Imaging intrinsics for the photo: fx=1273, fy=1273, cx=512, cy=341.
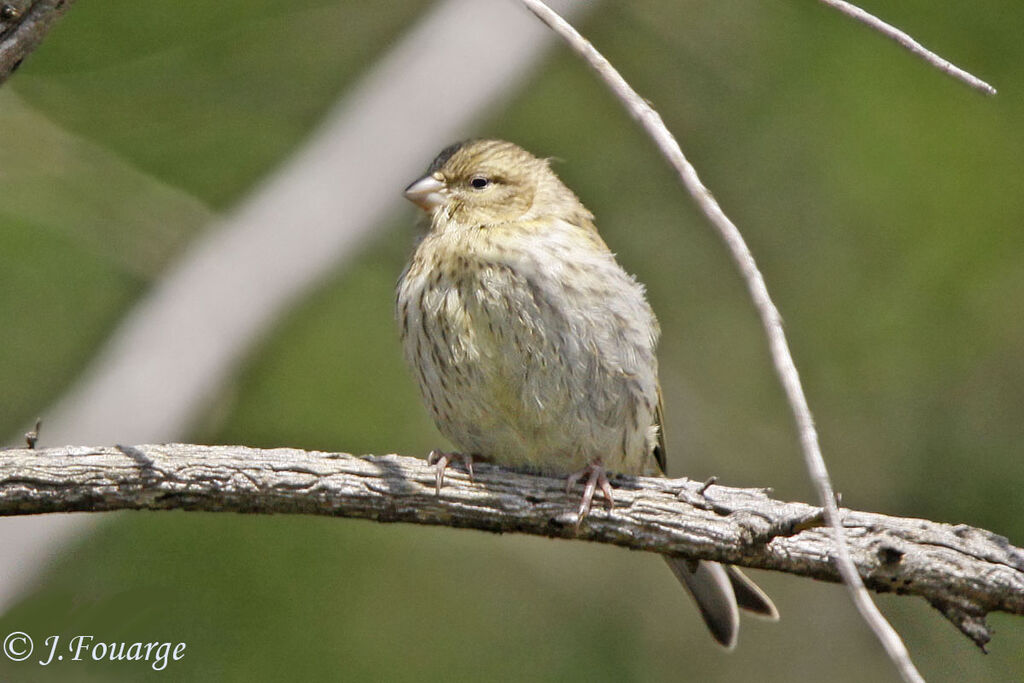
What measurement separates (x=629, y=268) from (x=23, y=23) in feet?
16.3

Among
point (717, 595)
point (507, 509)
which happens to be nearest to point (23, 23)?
point (507, 509)

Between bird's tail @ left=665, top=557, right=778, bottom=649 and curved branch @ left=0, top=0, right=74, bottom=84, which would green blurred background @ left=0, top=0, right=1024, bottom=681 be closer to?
bird's tail @ left=665, top=557, right=778, bottom=649

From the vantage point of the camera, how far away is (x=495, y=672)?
7.26m

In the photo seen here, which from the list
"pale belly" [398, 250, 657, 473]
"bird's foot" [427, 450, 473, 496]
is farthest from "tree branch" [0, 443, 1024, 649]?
"pale belly" [398, 250, 657, 473]

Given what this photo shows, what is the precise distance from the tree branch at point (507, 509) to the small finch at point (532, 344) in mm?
331

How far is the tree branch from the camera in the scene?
3443 mm

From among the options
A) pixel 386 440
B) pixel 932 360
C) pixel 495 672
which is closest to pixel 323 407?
pixel 386 440

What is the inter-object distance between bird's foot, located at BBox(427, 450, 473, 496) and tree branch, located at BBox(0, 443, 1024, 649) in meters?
0.03

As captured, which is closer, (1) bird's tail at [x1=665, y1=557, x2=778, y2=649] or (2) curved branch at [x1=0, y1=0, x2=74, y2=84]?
(2) curved branch at [x1=0, y1=0, x2=74, y2=84]

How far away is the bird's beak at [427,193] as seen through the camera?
482 cm

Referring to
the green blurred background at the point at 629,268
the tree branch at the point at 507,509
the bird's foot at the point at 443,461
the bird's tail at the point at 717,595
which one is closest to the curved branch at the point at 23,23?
the tree branch at the point at 507,509

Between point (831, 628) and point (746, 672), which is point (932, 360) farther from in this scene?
point (746, 672)

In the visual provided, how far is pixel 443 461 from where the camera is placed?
3764mm

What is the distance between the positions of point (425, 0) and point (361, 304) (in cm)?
211
